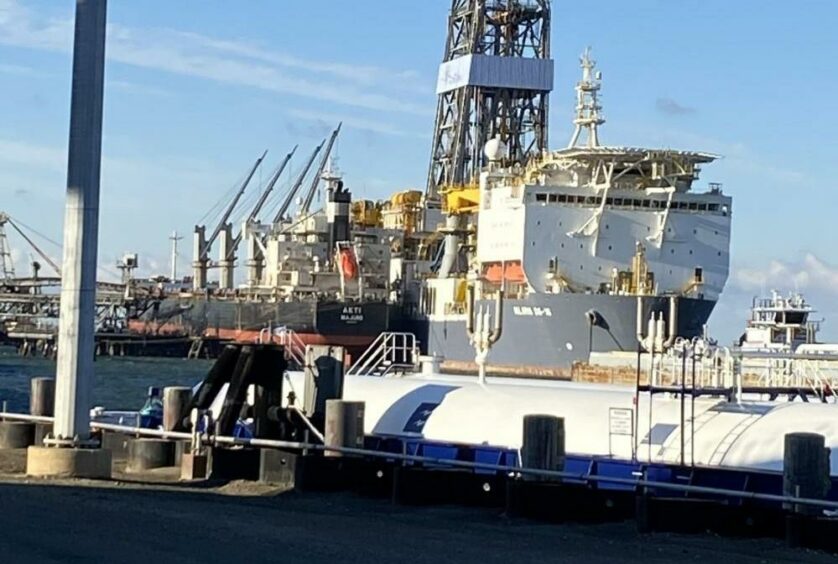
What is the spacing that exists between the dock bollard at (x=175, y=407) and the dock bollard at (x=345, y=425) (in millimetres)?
4300

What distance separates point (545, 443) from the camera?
21.8 m

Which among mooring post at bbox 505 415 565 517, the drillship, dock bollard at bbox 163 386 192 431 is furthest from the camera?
the drillship

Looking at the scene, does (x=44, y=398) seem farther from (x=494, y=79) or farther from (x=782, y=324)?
(x=494, y=79)

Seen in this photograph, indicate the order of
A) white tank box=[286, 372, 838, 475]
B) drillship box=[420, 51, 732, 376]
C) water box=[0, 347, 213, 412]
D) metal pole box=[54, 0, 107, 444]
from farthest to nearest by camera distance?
drillship box=[420, 51, 732, 376], water box=[0, 347, 213, 412], metal pole box=[54, 0, 107, 444], white tank box=[286, 372, 838, 475]

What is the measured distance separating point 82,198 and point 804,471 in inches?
444

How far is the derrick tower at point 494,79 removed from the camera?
402 ft

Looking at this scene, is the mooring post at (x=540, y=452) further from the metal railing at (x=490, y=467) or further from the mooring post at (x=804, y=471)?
the mooring post at (x=804, y=471)

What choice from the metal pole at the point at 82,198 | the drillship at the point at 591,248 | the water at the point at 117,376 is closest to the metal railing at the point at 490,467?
the metal pole at the point at 82,198

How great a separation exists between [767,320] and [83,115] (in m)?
72.8

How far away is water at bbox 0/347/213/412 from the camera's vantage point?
65.1m

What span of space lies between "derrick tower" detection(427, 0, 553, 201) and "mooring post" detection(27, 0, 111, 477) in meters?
97.6

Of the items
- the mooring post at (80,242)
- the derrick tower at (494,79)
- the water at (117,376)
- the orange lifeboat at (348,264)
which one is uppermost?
the derrick tower at (494,79)

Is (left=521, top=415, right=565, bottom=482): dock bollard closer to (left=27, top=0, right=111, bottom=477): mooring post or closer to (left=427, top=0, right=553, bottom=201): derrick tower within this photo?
(left=27, top=0, right=111, bottom=477): mooring post

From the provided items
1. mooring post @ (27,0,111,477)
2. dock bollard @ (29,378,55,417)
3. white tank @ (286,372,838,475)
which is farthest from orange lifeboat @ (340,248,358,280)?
mooring post @ (27,0,111,477)
